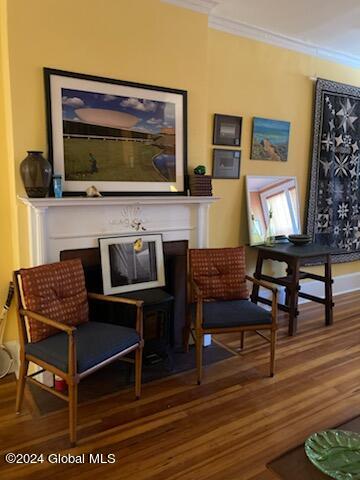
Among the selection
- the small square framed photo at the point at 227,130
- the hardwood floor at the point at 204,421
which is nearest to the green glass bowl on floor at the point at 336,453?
the hardwood floor at the point at 204,421

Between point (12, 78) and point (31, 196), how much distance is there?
696 mm

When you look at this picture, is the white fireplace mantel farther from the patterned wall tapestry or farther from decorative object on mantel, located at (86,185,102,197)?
the patterned wall tapestry

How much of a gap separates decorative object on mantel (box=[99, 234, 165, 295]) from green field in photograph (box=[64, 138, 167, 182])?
43 centimetres

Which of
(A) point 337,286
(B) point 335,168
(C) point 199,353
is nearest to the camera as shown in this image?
(C) point 199,353

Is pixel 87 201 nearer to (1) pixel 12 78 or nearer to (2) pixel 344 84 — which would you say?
(1) pixel 12 78

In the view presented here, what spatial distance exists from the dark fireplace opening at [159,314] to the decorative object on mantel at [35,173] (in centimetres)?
45

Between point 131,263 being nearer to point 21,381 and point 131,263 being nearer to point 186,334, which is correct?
point 186,334

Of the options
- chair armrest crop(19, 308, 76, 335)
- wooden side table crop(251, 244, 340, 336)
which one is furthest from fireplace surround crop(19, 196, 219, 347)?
wooden side table crop(251, 244, 340, 336)

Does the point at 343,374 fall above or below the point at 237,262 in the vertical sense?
below

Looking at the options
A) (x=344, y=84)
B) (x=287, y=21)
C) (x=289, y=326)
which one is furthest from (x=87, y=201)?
(x=344, y=84)

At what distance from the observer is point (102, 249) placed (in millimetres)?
2594

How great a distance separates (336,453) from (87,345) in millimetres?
1269

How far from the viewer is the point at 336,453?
4.58ft

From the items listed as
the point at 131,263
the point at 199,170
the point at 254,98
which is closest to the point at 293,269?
the point at 199,170
